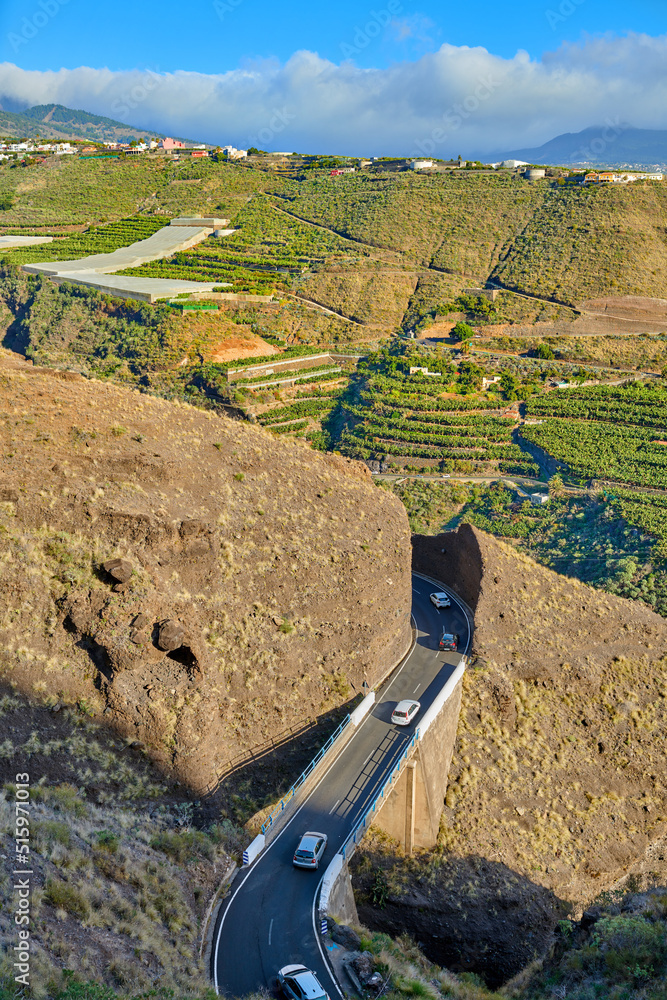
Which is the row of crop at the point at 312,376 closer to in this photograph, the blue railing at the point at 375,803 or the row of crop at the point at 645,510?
the row of crop at the point at 645,510

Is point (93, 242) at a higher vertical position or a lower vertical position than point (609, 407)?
higher

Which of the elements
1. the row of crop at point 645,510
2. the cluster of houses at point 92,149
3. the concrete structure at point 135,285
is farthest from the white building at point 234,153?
the row of crop at point 645,510

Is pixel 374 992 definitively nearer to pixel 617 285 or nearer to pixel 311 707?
pixel 311 707

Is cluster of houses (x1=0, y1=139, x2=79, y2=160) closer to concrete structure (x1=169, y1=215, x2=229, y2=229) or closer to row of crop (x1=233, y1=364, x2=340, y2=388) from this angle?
concrete structure (x1=169, y1=215, x2=229, y2=229)

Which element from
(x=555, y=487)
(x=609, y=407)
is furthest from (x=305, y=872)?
(x=609, y=407)

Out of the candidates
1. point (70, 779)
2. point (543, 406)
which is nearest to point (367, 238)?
point (543, 406)

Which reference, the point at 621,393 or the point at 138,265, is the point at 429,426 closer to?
the point at 621,393
